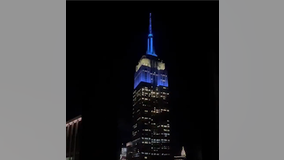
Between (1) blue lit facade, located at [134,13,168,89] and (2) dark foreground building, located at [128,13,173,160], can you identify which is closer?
(1) blue lit facade, located at [134,13,168,89]

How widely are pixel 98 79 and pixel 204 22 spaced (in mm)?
2119

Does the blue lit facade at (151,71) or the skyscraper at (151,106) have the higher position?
the blue lit facade at (151,71)

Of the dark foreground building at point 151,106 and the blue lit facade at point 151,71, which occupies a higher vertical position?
the blue lit facade at point 151,71

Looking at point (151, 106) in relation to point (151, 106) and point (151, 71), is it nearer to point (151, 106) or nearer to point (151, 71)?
point (151, 106)

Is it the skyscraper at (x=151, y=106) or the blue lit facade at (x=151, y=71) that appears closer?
the blue lit facade at (x=151, y=71)

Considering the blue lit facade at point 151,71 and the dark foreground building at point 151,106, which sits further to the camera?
the dark foreground building at point 151,106

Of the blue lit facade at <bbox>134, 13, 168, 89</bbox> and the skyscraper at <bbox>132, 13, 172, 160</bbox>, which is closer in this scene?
the blue lit facade at <bbox>134, 13, 168, 89</bbox>

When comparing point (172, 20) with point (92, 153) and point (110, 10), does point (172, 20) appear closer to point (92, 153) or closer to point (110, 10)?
point (110, 10)

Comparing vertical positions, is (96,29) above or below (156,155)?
above

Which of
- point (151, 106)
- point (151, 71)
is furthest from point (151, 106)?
point (151, 71)

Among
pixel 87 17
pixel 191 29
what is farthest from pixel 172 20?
pixel 87 17

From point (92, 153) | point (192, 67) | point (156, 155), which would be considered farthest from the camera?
point (156, 155)

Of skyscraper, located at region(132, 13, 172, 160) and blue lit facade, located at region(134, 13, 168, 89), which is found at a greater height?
blue lit facade, located at region(134, 13, 168, 89)

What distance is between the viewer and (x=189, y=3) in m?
3.60
